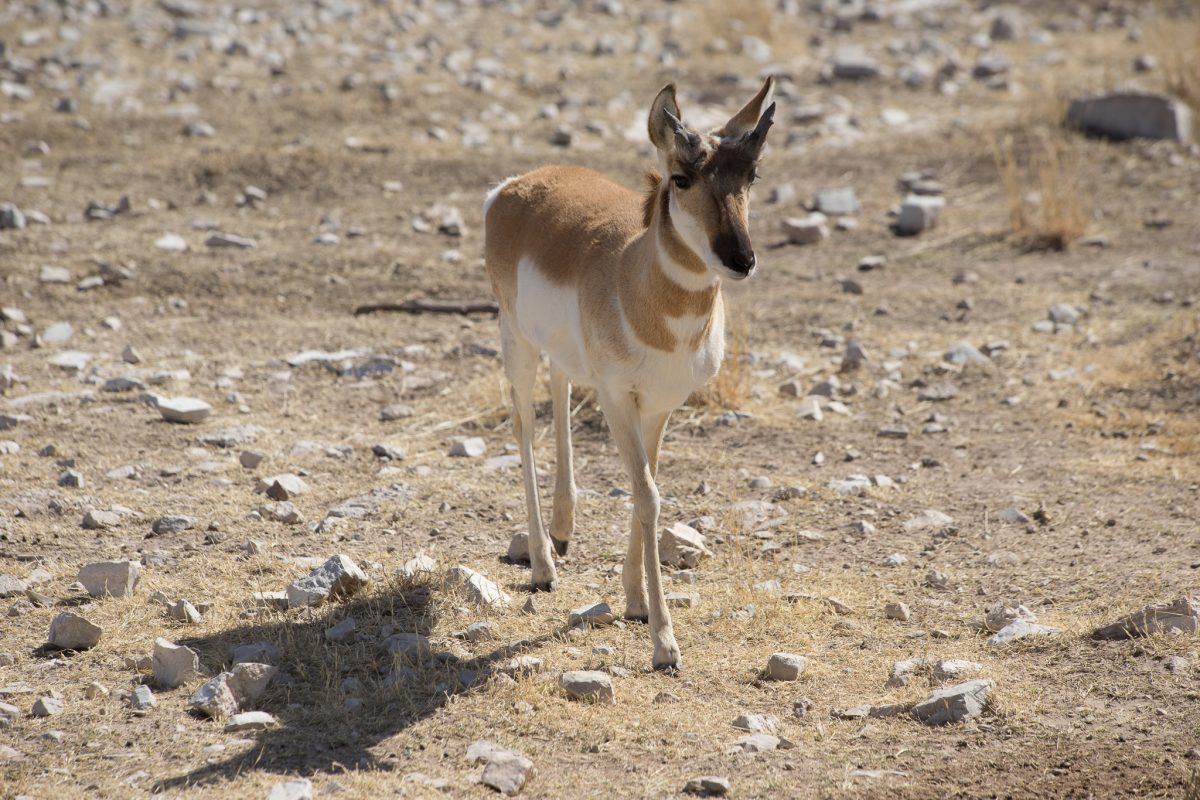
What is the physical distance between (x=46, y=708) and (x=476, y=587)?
1.85 m

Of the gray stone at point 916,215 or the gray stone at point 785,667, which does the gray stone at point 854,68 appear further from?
the gray stone at point 785,667

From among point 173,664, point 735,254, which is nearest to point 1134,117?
point 735,254

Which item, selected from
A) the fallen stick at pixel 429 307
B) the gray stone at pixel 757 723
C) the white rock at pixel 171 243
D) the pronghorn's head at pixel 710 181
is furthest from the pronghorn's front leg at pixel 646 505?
the white rock at pixel 171 243

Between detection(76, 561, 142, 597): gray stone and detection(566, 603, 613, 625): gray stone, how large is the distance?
75.9 inches

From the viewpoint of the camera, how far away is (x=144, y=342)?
9.41m

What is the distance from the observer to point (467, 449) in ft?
25.3

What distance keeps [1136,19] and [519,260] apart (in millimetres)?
16318

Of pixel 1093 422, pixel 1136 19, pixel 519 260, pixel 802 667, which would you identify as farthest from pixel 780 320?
pixel 1136 19

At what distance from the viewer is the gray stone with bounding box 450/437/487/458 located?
7703 millimetres

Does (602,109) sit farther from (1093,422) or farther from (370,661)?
(370,661)

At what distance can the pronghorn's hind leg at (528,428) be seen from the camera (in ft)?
20.0

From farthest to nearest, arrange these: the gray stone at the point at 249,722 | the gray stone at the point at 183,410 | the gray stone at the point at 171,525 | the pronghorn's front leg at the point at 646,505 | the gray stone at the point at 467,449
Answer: the gray stone at the point at 183,410, the gray stone at the point at 467,449, the gray stone at the point at 171,525, the pronghorn's front leg at the point at 646,505, the gray stone at the point at 249,722

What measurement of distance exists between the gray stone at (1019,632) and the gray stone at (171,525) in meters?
3.85

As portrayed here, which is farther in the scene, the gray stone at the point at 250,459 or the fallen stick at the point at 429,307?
the fallen stick at the point at 429,307
